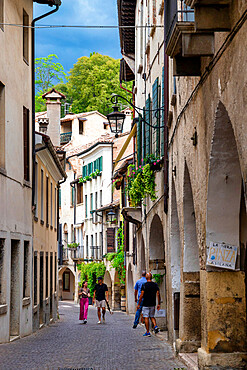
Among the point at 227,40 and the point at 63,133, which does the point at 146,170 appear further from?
the point at 63,133

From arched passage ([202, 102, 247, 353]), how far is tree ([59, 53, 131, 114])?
211 ft

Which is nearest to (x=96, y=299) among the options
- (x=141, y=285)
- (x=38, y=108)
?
(x=141, y=285)

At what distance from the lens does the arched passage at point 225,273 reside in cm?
827

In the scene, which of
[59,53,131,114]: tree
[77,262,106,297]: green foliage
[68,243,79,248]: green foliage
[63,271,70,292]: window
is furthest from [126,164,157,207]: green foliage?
[59,53,131,114]: tree

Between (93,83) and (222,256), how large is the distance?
67.4 meters

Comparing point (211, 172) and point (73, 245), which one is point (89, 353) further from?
point (73, 245)

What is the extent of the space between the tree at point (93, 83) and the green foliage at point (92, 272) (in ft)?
79.9

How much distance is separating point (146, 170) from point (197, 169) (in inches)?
354

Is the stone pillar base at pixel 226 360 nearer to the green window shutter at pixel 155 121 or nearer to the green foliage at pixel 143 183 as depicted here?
the green window shutter at pixel 155 121

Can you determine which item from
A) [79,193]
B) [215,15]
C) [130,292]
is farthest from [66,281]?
[215,15]

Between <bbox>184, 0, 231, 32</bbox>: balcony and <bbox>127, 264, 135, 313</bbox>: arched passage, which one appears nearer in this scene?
<bbox>184, 0, 231, 32</bbox>: balcony

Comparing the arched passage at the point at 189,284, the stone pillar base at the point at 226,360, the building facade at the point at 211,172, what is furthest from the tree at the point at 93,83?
the stone pillar base at the point at 226,360

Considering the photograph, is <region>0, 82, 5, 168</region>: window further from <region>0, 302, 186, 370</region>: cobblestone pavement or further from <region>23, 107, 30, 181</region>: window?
<region>0, 302, 186, 370</region>: cobblestone pavement

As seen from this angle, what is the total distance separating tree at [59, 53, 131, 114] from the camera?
73.4 metres
